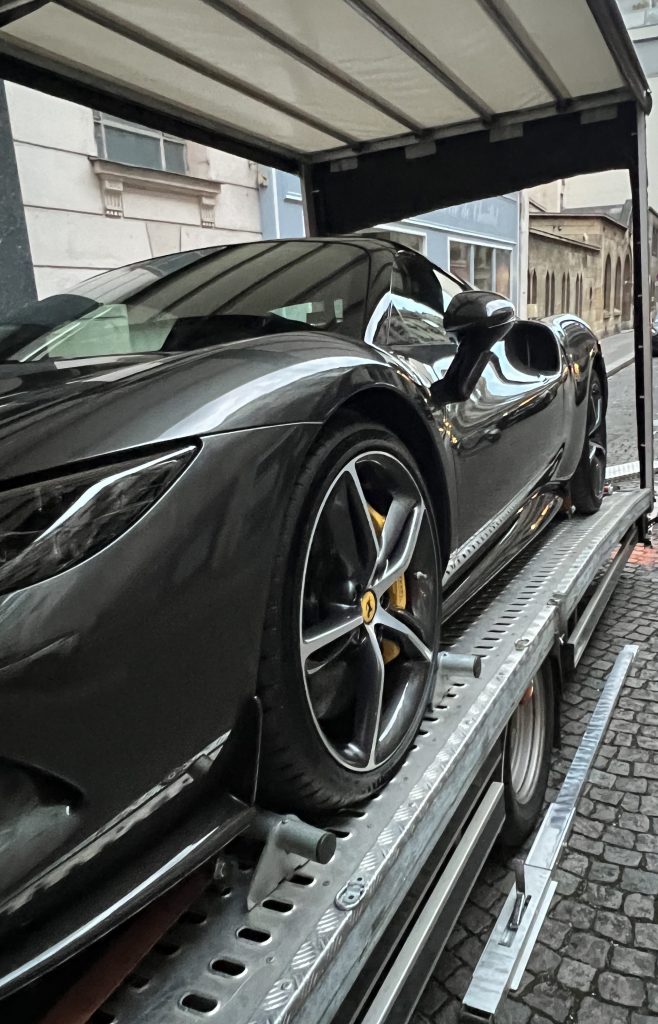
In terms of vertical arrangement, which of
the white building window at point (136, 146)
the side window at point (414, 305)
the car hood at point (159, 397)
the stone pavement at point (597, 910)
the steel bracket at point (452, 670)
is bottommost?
the stone pavement at point (597, 910)

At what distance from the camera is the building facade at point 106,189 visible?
721cm

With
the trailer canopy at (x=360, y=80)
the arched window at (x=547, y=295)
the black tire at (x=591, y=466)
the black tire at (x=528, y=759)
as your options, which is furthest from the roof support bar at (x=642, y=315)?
the arched window at (x=547, y=295)

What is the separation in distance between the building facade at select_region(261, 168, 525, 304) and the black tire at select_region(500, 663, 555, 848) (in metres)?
8.06

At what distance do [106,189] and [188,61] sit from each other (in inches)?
185

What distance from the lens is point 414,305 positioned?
2438 mm

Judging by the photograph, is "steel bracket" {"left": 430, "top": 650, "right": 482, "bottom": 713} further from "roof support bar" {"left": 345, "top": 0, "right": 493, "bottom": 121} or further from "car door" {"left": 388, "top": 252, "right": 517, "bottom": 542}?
"roof support bar" {"left": 345, "top": 0, "right": 493, "bottom": 121}

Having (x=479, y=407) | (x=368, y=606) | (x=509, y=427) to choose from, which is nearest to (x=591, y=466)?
(x=509, y=427)

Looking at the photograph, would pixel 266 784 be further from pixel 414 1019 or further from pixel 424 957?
pixel 414 1019

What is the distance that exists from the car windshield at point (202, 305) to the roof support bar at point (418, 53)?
4.01ft

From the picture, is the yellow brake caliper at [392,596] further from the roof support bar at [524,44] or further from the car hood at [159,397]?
the roof support bar at [524,44]

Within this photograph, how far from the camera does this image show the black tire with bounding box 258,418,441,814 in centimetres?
136

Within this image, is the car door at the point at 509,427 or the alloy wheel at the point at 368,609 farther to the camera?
the car door at the point at 509,427

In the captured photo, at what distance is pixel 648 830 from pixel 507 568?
112 centimetres

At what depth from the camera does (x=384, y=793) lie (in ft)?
5.43
